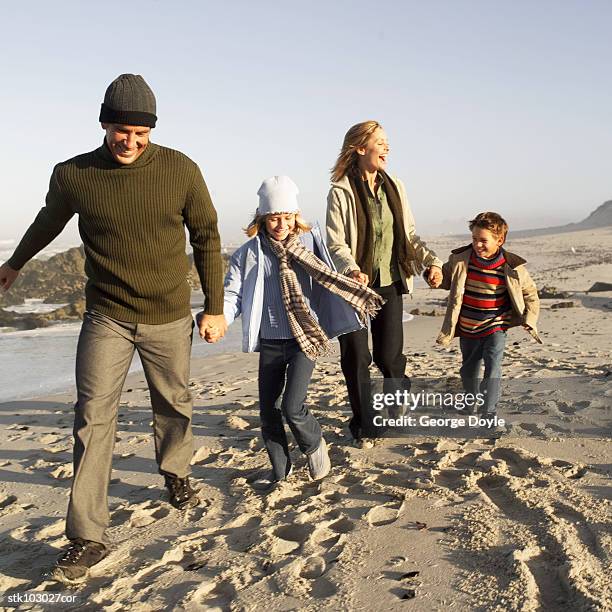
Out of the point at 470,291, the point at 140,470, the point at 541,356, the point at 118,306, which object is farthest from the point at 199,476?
the point at 541,356

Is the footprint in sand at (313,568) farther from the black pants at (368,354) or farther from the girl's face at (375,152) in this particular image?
the girl's face at (375,152)

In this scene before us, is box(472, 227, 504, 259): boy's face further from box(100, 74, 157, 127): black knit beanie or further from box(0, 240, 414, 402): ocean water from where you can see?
box(0, 240, 414, 402): ocean water

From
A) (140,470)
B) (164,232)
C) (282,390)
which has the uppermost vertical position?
(164,232)

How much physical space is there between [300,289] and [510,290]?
175 cm

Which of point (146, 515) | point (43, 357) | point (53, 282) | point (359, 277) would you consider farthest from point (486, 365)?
point (53, 282)

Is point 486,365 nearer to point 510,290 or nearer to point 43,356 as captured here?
point 510,290

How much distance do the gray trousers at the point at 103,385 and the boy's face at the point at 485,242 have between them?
227cm

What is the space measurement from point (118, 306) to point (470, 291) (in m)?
2.67

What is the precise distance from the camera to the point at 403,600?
2.53 m

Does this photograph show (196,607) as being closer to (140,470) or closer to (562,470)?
(140,470)

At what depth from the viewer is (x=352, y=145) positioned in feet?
14.2

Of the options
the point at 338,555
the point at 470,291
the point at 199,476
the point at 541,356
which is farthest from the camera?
the point at 541,356

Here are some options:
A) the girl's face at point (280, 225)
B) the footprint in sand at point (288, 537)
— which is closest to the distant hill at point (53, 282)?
the girl's face at point (280, 225)

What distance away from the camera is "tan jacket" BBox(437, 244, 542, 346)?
4730 millimetres
